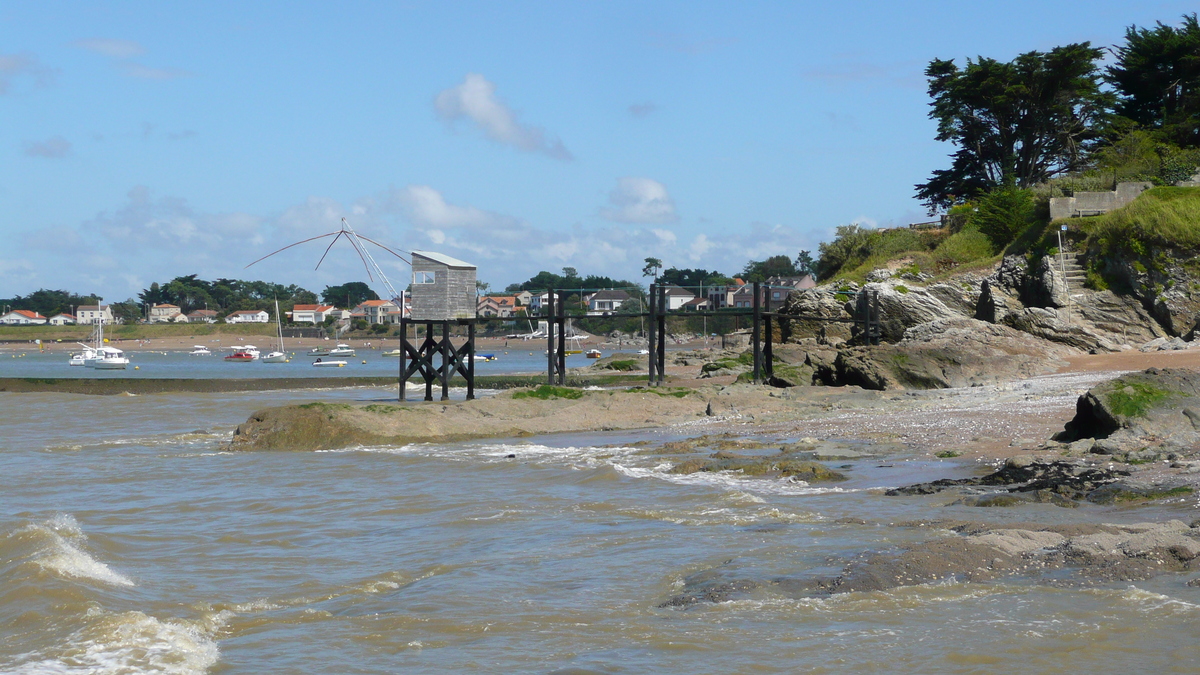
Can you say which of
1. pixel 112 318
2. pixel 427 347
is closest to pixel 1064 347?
pixel 427 347

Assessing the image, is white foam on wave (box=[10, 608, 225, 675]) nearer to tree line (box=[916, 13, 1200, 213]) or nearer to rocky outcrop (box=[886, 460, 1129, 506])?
rocky outcrop (box=[886, 460, 1129, 506])

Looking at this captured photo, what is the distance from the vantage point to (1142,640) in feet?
17.8

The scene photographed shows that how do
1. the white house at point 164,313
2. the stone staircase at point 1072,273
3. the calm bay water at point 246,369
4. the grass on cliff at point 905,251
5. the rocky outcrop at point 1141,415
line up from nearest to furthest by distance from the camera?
the rocky outcrop at point 1141,415, the stone staircase at point 1072,273, the grass on cliff at point 905,251, the calm bay water at point 246,369, the white house at point 164,313

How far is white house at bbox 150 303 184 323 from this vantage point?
157375mm

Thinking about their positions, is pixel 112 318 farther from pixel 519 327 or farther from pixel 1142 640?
pixel 1142 640

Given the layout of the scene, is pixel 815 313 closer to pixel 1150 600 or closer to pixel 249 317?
pixel 1150 600

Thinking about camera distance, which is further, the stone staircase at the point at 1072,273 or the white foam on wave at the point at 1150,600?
the stone staircase at the point at 1072,273

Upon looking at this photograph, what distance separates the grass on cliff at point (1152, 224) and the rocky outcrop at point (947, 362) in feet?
19.2

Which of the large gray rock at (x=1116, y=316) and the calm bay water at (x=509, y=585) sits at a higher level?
the large gray rock at (x=1116, y=316)

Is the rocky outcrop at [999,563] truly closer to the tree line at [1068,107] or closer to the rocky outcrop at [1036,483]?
the rocky outcrop at [1036,483]

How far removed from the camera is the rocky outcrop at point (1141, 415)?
1071cm

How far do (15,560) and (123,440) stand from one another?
11247 mm

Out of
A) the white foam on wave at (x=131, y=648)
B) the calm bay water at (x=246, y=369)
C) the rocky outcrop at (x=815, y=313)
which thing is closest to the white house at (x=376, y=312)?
the calm bay water at (x=246, y=369)

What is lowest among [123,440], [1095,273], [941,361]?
[123,440]
